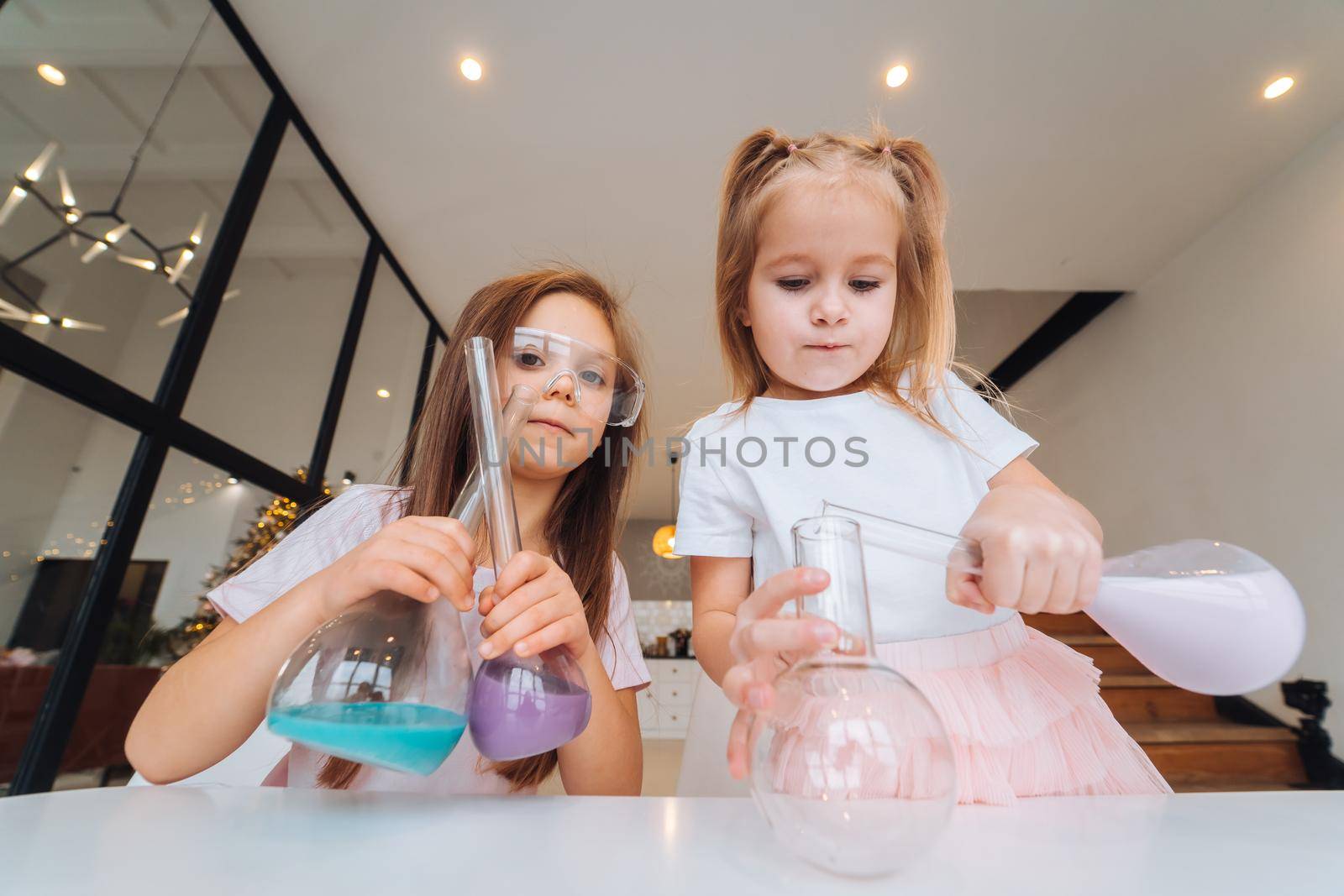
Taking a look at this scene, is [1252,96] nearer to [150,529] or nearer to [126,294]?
[126,294]

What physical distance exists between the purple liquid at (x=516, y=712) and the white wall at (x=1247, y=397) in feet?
10.5

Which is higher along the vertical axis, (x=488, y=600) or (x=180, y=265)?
(x=180, y=265)

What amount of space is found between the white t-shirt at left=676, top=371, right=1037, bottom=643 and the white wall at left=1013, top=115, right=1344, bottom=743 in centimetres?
269

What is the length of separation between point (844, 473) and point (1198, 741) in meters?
2.82

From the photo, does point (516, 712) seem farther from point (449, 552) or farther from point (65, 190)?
point (65, 190)

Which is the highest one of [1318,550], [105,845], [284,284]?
[284,284]

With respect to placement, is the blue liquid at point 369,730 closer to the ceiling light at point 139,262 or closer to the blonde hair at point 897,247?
the blonde hair at point 897,247

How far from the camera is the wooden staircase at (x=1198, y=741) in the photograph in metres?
2.35

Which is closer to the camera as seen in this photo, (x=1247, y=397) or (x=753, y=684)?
(x=753, y=684)

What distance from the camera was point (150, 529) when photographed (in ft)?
5.88

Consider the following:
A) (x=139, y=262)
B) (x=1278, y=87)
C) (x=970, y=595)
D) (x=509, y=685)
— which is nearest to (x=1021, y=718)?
(x=970, y=595)

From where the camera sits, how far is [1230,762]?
7.73 ft

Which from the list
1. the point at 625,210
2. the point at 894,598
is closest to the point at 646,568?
the point at 625,210

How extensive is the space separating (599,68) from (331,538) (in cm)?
206
